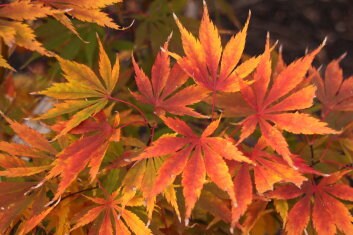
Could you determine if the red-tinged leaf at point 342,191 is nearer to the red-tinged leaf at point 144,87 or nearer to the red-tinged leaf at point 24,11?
the red-tinged leaf at point 144,87

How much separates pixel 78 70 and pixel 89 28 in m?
0.38

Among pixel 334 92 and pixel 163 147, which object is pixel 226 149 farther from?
pixel 334 92

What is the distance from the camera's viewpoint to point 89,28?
1078 mm

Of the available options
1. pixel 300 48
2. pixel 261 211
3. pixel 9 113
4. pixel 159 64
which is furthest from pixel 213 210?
pixel 300 48

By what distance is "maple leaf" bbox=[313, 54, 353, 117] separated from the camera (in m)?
0.84

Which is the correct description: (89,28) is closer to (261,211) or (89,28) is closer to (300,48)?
(261,211)

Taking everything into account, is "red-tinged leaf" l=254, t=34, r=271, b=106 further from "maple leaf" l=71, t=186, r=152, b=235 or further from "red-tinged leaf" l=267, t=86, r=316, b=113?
"maple leaf" l=71, t=186, r=152, b=235

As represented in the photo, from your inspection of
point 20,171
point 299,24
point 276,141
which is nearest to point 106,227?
point 20,171

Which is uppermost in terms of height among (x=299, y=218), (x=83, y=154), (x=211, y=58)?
(x=211, y=58)

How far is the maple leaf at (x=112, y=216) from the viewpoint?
0.68m

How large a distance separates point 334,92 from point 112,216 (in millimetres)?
407

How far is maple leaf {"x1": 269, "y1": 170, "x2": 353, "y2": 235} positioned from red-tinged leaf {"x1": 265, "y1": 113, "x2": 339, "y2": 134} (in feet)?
0.31

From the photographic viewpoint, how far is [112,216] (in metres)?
0.71

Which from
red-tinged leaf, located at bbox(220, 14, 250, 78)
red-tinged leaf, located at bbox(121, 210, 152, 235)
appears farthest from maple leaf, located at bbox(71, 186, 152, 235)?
red-tinged leaf, located at bbox(220, 14, 250, 78)
